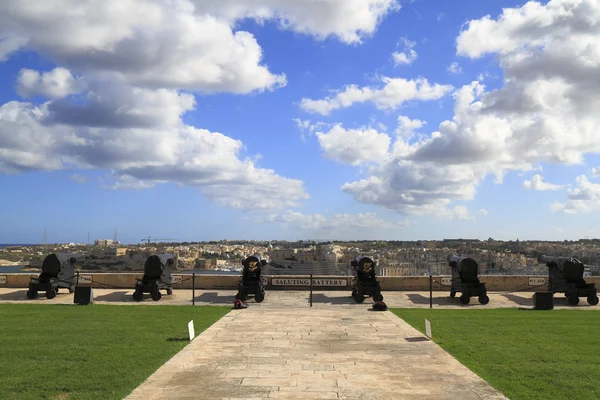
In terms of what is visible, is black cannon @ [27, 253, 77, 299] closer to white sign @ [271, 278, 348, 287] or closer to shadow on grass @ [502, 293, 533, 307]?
white sign @ [271, 278, 348, 287]

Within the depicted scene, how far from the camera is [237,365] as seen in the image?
8953mm

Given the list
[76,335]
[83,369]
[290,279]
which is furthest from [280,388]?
[290,279]

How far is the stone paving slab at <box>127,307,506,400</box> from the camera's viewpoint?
734 cm

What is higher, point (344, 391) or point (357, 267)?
point (357, 267)

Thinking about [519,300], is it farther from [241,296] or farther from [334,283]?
[241,296]

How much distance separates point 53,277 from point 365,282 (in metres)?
11.1

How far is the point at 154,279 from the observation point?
18812 millimetres

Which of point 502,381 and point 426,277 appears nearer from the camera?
point 502,381

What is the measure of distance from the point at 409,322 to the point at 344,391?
6.74 meters

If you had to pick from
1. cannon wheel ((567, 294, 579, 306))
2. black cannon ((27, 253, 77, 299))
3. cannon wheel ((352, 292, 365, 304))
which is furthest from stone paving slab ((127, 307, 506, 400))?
black cannon ((27, 253, 77, 299))

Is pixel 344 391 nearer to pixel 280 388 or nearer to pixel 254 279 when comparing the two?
pixel 280 388

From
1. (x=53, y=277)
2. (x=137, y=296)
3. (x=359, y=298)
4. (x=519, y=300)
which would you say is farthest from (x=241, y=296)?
(x=519, y=300)

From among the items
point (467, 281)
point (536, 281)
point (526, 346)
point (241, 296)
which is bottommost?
point (526, 346)

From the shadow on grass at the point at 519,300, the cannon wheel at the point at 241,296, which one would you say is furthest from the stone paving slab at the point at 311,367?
the shadow on grass at the point at 519,300
